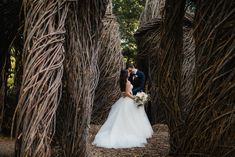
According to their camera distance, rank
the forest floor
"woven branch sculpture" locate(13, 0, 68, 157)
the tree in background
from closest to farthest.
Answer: "woven branch sculpture" locate(13, 0, 68, 157)
the forest floor
the tree in background

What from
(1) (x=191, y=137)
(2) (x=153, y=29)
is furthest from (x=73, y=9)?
(2) (x=153, y=29)

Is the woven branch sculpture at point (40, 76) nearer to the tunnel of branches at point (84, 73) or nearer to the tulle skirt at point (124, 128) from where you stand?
the tunnel of branches at point (84, 73)

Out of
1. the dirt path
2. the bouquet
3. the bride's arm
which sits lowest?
the dirt path

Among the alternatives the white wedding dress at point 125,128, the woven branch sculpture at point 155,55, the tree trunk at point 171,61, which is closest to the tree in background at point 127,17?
the woven branch sculpture at point 155,55

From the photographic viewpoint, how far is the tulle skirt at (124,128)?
28.6ft

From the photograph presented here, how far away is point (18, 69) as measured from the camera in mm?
6402

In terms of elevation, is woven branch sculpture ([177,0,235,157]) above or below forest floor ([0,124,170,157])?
above

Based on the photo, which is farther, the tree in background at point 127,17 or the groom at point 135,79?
the tree in background at point 127,17

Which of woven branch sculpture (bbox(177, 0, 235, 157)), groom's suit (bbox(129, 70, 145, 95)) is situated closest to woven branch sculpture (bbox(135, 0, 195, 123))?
groom's suit (bbox(129, 70, 145, 95))

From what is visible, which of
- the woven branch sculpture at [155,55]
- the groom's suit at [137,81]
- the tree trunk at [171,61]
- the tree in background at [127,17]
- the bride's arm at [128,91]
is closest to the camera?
the tree trunk at [171,61]

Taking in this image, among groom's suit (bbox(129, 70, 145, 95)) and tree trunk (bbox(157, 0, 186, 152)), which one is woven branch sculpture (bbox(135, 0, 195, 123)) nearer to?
groom's suit (bbox(129, 70, 145, 95))

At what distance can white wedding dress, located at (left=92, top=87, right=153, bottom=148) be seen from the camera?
8.73m

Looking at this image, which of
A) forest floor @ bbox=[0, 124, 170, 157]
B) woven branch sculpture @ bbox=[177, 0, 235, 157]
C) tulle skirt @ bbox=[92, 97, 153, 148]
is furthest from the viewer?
tulle skirt @ bbox=[92, 97, 153, 148]

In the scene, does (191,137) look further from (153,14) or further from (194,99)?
(153,14)
